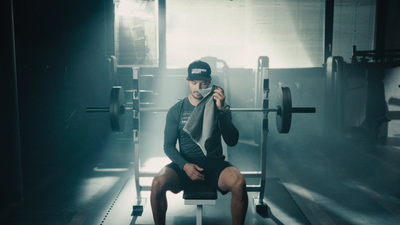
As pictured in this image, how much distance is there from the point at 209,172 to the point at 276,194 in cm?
143

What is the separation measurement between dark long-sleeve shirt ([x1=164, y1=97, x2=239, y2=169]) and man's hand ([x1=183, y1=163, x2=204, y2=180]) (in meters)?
0.12

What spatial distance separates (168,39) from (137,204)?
12.2 feet

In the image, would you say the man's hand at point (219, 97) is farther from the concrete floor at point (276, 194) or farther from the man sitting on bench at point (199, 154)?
the concrete floor at point (276, 194)

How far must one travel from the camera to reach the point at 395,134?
A: 583cm

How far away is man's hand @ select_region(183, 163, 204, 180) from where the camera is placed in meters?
1.98

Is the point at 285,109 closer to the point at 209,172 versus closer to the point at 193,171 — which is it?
the point at 209,172

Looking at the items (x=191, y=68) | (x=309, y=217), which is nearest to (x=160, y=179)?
(x=191, y=68)

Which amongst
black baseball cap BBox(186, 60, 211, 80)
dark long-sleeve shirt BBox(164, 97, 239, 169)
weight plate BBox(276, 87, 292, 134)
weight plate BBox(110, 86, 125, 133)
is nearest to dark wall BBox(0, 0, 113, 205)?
weight plate BBox(110, 86, 125, 133)

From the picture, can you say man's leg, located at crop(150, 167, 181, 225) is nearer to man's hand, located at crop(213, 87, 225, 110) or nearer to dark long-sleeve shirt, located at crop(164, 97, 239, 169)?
dark long-sleeve shirt, located at crop(164, 97, 239, 169)

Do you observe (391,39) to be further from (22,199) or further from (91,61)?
(22,199)

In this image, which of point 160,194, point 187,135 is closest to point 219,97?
point 187,135

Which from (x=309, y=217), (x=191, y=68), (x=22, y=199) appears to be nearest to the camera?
(x=191, y=68)

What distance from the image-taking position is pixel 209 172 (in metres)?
2.09

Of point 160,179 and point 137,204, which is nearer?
point 160,179
